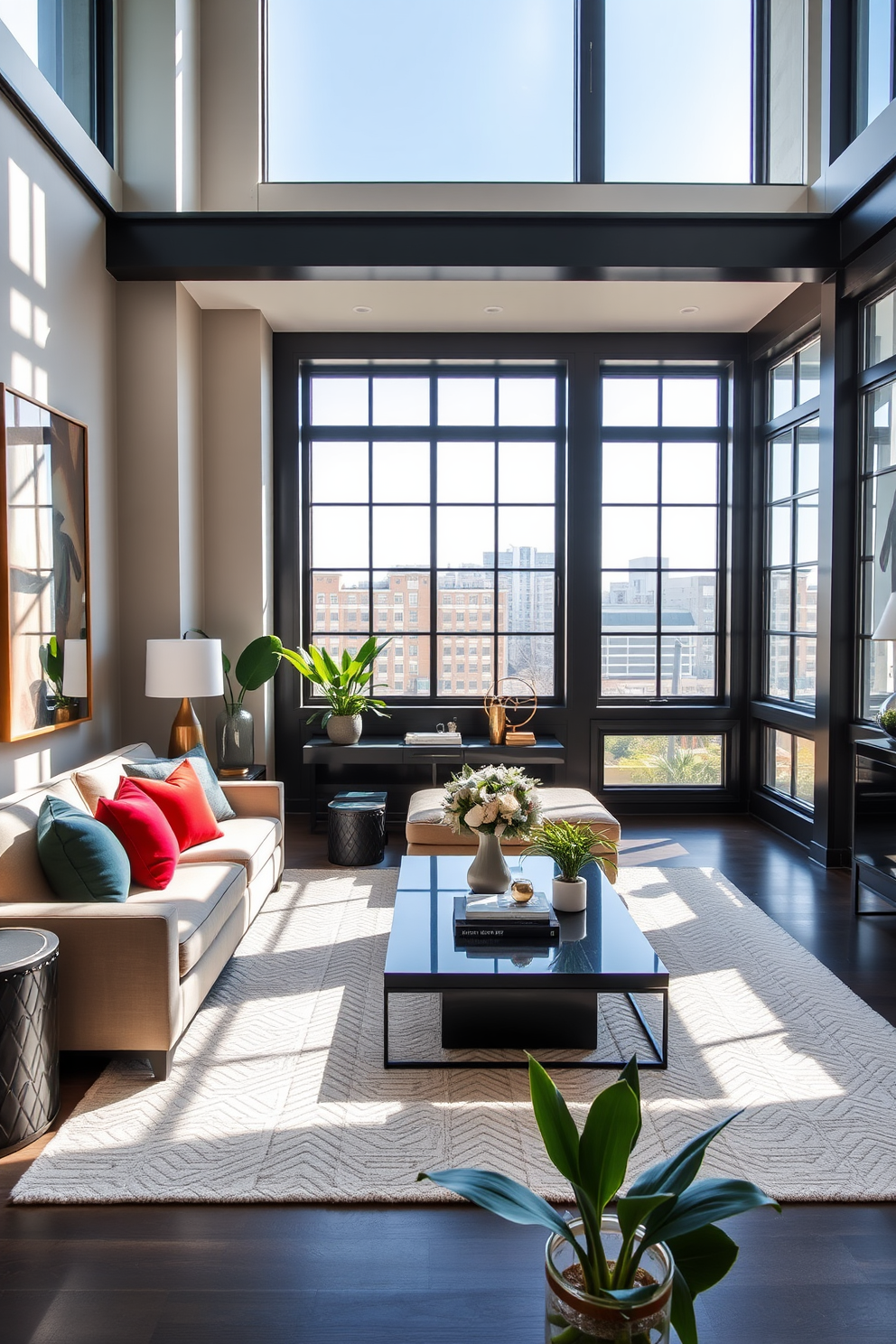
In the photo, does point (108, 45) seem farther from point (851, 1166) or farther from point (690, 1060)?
point (851, 1166)

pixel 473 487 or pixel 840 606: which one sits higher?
pixel 473 487

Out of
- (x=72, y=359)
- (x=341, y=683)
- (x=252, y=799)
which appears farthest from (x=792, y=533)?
(x=72, y=359)

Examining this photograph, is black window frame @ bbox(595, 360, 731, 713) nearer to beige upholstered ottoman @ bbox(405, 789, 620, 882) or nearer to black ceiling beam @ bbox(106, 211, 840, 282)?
black ceiling beam @ bbox(106, 211, 840, 282)

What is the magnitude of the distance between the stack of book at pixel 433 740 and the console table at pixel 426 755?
Answer: 25mm

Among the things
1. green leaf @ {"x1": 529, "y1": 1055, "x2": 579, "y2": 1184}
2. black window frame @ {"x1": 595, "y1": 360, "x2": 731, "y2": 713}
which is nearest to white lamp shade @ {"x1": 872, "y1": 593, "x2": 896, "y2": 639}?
black window frame @ {"x1": 595, "y1": 360, "x2": 731, "y2": 713}

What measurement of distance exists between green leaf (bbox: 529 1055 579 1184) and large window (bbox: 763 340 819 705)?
4.73m

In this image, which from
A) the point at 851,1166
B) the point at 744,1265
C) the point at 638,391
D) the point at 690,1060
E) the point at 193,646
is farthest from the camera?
the point at 638,391

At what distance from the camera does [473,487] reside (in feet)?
21.8

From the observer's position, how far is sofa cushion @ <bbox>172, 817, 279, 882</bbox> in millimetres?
3873

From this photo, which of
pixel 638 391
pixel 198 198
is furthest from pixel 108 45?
pixel 638 391

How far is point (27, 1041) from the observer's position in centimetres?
246

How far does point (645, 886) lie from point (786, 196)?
13.4 ft

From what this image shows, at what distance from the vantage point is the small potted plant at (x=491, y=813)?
129 inches

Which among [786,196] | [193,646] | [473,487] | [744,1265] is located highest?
[786,196]
